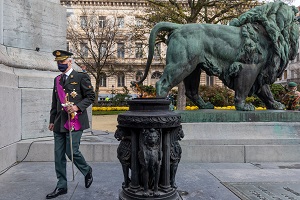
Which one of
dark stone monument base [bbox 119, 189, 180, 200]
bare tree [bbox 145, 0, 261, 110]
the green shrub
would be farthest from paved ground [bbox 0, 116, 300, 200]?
the green shrub

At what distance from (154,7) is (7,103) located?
67.8ft

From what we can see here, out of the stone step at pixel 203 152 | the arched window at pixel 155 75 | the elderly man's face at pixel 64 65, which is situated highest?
the arched window at pixel 155 75

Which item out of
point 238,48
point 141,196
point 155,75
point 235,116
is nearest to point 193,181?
point 141,196

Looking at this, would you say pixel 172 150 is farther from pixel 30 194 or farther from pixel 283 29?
pixel 283 29

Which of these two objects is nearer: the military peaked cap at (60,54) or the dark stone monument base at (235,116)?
the military peaked cap at (60,54)

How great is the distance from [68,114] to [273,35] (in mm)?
5028

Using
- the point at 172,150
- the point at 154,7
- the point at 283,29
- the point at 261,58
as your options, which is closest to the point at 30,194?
the point at 172,150

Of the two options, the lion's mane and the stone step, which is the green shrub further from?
the stone step

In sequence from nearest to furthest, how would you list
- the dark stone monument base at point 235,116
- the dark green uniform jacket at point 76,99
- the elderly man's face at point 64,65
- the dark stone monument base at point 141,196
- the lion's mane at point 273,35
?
1. the dark stone monument base at point 141,196
2. the dark green uniform jacket at point 76,99
3. the elderly man's face at point 64,65
4. the lion's mane at point 273,35
5. the dark stone monument base at point 235,116

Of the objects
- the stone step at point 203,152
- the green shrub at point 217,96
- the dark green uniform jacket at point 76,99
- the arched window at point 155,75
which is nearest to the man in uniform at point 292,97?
the stone step at point 203,152

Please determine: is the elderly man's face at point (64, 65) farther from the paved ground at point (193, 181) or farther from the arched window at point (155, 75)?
the arched window at point (155, 75)

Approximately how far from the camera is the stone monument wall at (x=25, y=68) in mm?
6148

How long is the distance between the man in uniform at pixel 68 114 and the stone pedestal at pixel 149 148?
3.38 feet

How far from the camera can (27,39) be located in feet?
25.4
